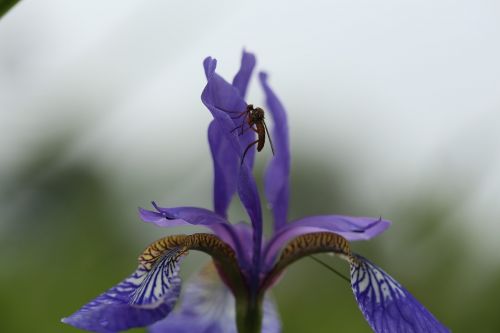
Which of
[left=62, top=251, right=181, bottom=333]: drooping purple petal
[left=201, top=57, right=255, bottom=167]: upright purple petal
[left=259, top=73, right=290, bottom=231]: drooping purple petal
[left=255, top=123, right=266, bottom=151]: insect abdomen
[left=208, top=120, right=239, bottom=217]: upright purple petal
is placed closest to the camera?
[left=62, top=251, right=181, bottom=333]: drooping purple petal

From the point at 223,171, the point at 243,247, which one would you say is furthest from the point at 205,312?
the point at 223,171

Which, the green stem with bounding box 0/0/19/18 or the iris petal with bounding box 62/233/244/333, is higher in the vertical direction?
the green stem with bounding box 0/0/19/18

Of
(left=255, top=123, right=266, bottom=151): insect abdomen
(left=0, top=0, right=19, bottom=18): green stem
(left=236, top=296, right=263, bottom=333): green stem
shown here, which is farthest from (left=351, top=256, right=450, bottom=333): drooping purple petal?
(left=0, top=0, right=19, bottom=18): green stem

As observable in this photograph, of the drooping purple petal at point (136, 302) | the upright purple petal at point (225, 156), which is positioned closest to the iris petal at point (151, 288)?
the drooping purple petal at point (136, 302)

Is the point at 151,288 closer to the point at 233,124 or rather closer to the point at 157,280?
the point at 157,280

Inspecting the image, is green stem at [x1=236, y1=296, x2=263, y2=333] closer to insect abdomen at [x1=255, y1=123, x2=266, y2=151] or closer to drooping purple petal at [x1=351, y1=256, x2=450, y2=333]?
drooping purple petal at [x1=351, y1=256, x2=450, y2=333]

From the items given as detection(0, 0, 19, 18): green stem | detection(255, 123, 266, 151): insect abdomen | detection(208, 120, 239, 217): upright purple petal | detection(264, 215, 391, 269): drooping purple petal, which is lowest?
detection(264, 215, 391, 269): drooping purple petal
